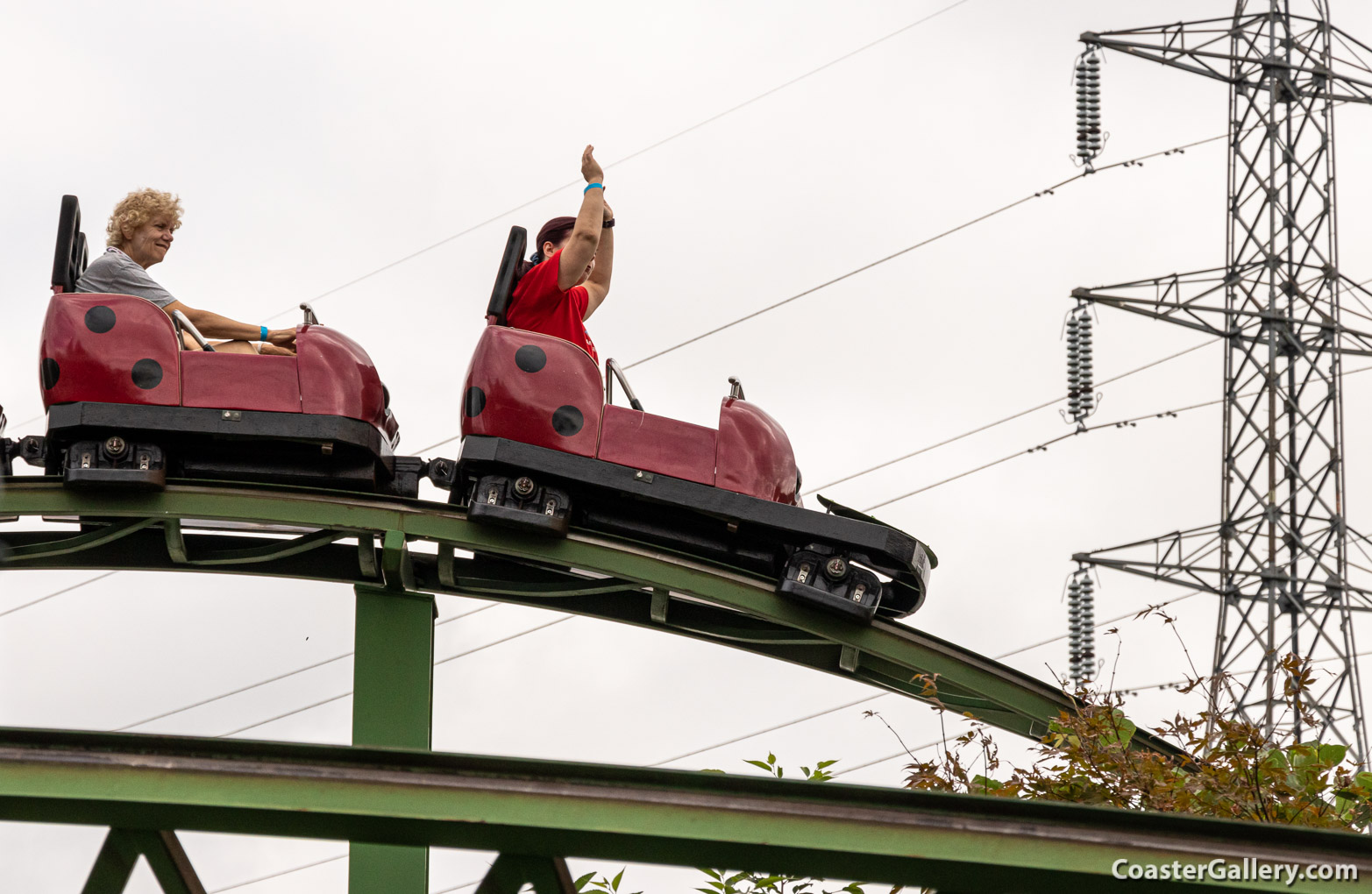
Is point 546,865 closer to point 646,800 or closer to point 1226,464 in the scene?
point 646,800

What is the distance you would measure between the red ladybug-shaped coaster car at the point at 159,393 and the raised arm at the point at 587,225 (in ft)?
3.38

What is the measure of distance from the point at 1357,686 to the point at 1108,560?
7.69 feet

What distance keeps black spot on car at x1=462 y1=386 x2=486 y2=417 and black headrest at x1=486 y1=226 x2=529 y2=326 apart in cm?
32

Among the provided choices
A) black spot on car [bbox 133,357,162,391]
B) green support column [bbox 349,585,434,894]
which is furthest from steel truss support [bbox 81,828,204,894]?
black spot on car [bbox 133,357,162,391]

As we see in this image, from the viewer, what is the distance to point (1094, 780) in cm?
453

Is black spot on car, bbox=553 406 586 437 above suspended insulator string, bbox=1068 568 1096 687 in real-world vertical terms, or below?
below

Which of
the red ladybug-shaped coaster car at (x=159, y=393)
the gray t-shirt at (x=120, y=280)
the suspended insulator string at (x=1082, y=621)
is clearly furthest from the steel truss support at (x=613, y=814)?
the suspended insulator string at (x=1082, y=621)

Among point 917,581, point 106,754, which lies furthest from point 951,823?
point 917,581

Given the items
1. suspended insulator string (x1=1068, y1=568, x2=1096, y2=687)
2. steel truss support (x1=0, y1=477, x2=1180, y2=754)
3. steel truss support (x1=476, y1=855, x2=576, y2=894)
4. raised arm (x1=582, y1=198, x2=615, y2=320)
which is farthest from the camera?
suspended insulator string (x1=1068, y1=568, x2=1096, y2=687)

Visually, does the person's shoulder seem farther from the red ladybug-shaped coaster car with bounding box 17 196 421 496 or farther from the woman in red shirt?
the woman in red shirt

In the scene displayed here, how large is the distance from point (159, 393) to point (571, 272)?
68.3 inches

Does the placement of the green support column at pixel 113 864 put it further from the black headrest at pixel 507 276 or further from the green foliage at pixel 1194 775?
the black headrest at pixel 507 276

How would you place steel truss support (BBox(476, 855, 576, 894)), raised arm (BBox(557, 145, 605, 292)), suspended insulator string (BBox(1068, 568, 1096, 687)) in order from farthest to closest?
suspended insulator string (BBox(1068, 568, 1096, 687)) < raised arm (BBox(557, 145, 605, 292)) < steel truss support (BBox(476, 855, 576, 894))

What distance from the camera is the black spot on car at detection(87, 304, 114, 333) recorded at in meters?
7.06
